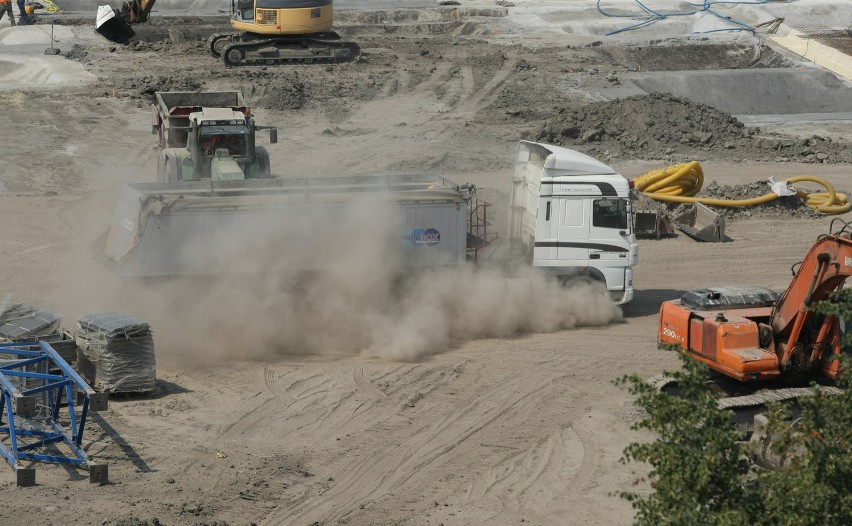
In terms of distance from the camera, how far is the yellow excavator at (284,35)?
144 feet

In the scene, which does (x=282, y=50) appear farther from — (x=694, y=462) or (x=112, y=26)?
(x=694, y=462)

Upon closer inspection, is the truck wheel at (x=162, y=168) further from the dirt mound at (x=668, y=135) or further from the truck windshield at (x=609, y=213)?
the dirt mound at (x=668, y=135)

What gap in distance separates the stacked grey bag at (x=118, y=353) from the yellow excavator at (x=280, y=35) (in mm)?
29894

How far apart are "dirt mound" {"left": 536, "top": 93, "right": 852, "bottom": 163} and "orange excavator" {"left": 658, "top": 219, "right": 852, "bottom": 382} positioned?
18.4 meters

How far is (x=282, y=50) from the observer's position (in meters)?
44.8

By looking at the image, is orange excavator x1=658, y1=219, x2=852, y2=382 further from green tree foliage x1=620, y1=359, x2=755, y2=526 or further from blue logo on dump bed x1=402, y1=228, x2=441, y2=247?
green tree foliage x1=620, y1=359, x2=755, y2=526

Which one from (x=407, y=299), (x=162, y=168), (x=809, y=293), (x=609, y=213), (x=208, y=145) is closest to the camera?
(x=809, y=293)

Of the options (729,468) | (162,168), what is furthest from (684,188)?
(729,468)

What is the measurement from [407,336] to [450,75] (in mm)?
26793

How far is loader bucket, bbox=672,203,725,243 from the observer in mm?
26203

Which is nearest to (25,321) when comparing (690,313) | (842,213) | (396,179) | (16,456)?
(16,456)

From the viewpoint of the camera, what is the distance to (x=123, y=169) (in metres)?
31.0

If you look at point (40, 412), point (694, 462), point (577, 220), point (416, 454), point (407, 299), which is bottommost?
point (416, 454)

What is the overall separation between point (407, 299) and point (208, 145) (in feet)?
25.3
